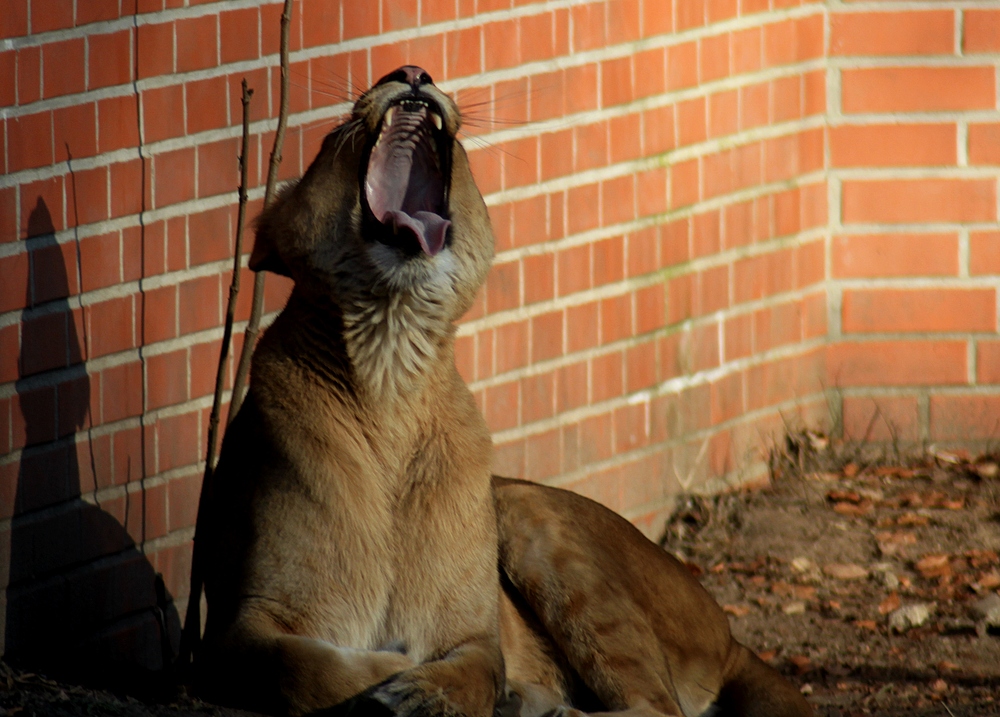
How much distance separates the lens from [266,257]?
3857 mm

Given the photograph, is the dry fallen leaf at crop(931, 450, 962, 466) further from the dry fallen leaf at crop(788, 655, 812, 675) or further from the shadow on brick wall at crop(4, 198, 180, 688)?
the shadow on brick wall at crop(4, 198, 180, 688)

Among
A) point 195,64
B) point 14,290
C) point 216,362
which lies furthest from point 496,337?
point 14,290

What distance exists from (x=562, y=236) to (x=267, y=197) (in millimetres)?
1945

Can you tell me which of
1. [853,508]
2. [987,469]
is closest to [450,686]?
[853,508]

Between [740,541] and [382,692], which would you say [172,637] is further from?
[740,541]

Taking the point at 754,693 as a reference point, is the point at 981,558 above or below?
below

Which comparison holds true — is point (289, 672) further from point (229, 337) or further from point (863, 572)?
point (863, 572)

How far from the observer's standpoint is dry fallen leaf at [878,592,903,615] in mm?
5797

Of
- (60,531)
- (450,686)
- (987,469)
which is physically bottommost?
(987,469)

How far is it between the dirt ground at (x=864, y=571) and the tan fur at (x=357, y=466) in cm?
177

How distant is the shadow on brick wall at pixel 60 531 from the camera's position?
4031mm

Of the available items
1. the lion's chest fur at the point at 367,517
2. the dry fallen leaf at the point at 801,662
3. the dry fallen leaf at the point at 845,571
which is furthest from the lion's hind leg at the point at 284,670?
the dry fallen leaf at the point at 845,571

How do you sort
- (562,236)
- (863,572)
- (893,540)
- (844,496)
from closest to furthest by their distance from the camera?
1. (562,236)
2. (863,572)
3. (893,540)
4. (844,496)

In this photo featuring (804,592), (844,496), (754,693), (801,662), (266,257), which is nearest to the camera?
(266,257)
